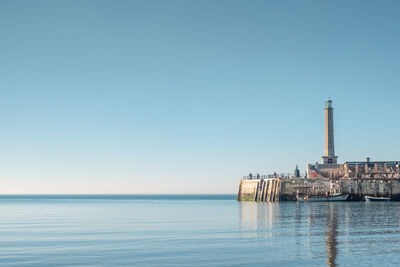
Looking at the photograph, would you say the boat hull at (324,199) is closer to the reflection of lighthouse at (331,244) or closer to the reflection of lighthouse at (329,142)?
the reflection of lighthouse at (329,142)

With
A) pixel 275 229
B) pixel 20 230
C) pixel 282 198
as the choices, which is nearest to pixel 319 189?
pixel 282 198

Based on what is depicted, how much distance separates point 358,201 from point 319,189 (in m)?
7.69

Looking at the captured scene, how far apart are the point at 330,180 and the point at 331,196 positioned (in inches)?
140

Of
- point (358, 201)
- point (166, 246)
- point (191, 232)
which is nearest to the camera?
point (166, 246)

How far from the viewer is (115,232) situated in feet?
134

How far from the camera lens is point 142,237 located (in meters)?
36.4

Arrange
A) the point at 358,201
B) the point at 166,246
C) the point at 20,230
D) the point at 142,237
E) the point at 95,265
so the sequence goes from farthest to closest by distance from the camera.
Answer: the point at 358,201 → the point at 20,230 → the point at 142,237 → the point at 166,246 → the point at 95,265

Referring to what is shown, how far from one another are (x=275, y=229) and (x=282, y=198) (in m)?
59.5

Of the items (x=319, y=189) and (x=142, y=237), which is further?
(x=319, y=189)

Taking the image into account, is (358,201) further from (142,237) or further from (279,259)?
(279,259)

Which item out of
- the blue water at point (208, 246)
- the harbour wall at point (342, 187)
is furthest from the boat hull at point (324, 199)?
the blue water at point (208, 246)

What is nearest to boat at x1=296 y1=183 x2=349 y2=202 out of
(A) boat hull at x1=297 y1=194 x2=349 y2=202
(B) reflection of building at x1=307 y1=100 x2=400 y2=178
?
(A) boat hull at x1=297 y1=194 x2=349 y2=202

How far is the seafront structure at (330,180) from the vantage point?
98.5m

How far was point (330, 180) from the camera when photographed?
327 ft
